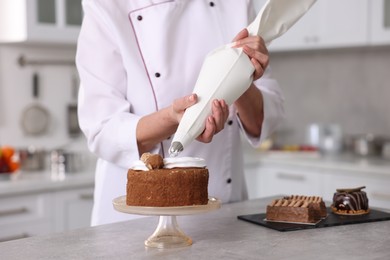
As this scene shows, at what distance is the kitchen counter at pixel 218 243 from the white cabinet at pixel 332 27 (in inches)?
82.2

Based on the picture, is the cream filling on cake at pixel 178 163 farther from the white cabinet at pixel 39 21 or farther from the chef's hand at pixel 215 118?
the white cabinet at pixel 39 21

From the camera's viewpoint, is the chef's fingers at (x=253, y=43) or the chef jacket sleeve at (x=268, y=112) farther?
the chef jacket sleeve at (x=268, y=112)

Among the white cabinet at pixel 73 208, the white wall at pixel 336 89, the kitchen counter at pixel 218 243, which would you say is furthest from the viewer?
the white wall at pixel 336 89

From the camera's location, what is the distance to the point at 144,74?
1686 millimetres

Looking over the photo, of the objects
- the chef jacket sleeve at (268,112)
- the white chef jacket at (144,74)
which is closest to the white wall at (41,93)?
the white chef jacket at (144,74)

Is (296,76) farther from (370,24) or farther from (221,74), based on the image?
(221,74)

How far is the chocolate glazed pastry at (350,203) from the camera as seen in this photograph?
152cm

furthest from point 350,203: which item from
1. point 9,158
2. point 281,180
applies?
point 281,180

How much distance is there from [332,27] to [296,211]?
222 centimetres

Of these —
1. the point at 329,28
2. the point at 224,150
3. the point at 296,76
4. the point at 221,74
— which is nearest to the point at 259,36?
the point at 221,74

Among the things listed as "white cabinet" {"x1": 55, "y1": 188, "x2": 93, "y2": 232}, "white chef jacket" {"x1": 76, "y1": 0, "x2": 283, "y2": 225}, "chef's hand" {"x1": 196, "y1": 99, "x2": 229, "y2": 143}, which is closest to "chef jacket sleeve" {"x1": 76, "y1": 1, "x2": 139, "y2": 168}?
"white chef jacket" {"x1": 76, "y1": 0, "x2": 283, "y2": 225}

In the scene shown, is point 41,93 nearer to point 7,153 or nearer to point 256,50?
point 7,153

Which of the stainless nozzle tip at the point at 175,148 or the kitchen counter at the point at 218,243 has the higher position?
the stainless nozzle tip at the point at 175,148

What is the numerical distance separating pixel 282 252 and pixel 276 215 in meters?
0.25
